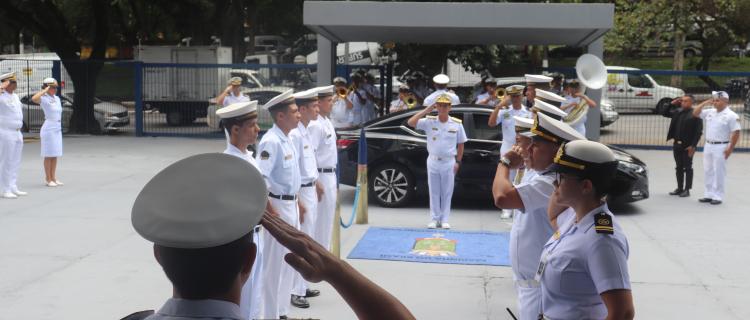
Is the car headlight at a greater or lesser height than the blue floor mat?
greater

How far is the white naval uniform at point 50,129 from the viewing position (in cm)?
1330

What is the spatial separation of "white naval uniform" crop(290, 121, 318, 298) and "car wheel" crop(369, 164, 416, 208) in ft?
15.8

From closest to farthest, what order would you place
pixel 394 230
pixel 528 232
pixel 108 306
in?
pixel 528 232 < pixel 108 306 < pixel 394 230

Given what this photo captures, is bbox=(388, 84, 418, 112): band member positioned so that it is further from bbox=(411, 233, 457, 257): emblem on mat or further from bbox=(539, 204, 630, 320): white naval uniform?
bbox=(539, 204, 630, 320): white naval uniform

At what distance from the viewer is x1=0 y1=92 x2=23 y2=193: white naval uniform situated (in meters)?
12.5

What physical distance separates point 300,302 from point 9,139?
7438 millimetres

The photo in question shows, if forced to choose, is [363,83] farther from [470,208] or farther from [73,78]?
[73,78]

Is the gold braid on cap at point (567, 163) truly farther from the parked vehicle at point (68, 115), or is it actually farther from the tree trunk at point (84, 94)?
the parked vehicle at point (68, 115)

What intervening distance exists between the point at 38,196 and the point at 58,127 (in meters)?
1.49

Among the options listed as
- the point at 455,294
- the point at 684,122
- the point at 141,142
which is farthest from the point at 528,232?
the point at 141,142

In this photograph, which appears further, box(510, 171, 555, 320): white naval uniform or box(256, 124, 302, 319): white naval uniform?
box(256, 124, 302, 319): white naval uniform

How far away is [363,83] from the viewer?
1850 centimetres

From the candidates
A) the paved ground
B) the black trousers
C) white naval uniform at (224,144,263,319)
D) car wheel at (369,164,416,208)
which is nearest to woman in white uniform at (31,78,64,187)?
the paved ground

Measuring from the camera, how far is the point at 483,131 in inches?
483
